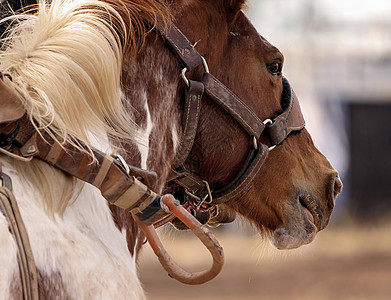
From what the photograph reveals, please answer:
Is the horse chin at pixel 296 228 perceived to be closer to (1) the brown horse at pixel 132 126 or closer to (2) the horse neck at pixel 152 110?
(1) the brown horse at pixel 132 126

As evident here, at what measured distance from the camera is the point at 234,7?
2.96 metres

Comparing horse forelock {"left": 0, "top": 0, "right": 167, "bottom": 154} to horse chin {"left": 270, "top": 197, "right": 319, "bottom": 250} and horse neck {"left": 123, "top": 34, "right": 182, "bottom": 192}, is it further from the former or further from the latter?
horse chin {"left": 270, "top": 197, "right": 319, "bottom": 250}

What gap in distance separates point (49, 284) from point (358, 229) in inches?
562

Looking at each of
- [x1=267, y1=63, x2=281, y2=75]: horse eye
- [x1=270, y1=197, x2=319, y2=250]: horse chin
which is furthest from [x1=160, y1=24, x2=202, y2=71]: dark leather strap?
[x1=270, y1=197, x2=319, y2=250]: horse chin

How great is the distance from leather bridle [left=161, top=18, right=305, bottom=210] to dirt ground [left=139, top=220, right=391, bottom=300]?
4.81 meters

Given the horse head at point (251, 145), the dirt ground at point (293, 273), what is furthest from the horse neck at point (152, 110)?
the dirt ground at point (293, 273)

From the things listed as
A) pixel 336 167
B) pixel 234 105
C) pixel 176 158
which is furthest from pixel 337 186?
pixel 336 167

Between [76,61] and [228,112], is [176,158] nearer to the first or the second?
[228,112]

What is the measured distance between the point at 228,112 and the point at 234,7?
43 centimetres

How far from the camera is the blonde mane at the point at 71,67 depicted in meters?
2.26

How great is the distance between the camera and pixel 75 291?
2.12 meters

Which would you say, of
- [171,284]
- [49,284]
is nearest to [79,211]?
[49,284]

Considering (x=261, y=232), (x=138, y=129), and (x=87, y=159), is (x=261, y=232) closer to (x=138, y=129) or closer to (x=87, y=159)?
(x=138, y=129)

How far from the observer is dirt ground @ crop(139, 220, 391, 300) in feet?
32.7
